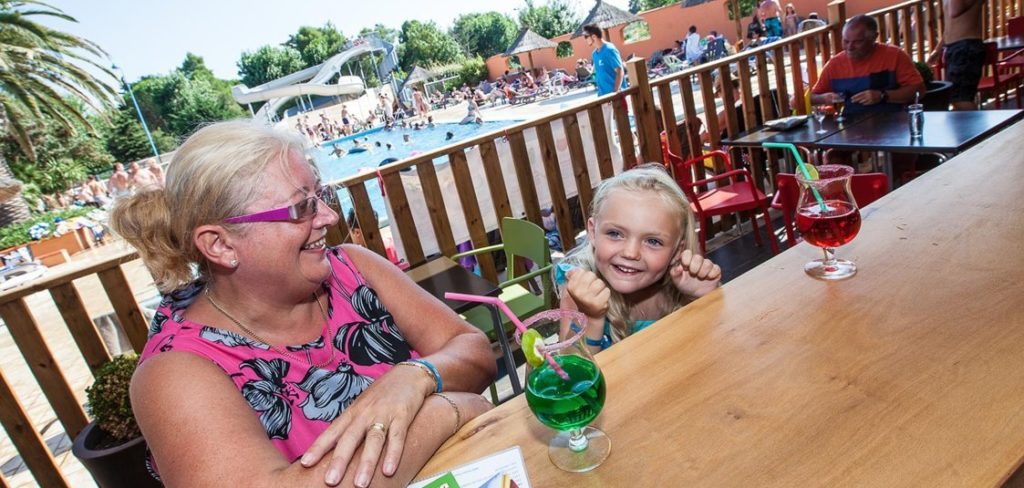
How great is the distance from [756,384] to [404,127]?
31893 mm

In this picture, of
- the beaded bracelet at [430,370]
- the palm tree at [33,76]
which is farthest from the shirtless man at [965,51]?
the palm tree at [33,76]

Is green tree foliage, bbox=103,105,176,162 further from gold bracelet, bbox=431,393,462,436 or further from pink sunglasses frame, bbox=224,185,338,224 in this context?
gold bracelet, bbox=431,393,462,436

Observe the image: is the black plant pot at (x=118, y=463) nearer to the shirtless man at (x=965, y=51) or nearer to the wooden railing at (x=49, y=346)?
the wooden railing at (x=49, y=346)

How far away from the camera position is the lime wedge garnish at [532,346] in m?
0.79

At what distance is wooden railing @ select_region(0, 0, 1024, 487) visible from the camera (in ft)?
8.62

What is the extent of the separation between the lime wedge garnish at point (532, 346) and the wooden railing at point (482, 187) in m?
2.61

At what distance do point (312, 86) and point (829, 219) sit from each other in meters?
34.2

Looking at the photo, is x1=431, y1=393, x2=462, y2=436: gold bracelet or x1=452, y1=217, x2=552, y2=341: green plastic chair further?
x1=452, y1=217, x2=552, y2=341: green plastic chair

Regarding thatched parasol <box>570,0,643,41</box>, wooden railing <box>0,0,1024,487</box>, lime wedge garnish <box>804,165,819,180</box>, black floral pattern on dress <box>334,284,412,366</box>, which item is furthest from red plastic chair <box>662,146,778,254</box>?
thatched parasol <box>570,0,643,41</box>

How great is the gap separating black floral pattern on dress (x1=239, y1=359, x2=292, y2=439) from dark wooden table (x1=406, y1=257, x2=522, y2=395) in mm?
931

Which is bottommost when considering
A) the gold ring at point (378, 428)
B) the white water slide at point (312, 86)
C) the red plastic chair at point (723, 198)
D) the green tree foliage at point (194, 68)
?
the red plastic chair at point (723, 198)

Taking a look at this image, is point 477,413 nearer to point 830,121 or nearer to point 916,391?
point 916,391

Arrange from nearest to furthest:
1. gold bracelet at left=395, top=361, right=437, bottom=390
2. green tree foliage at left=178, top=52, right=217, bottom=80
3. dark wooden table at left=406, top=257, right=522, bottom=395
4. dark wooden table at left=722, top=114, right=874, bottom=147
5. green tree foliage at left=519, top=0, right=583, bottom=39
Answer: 1. gold bracelet at left=395, top=361, right=437, bottom=390
2. dark wooden table at left=406, top=257, right=522, bottom=395
3. dark wooden table at left=722, top=114, right=874, bottom=147
4. green tree foliage at left=519, top=0, right=583, bottom=39
5. green tree foliage at left=178, top=52, right=217, bottom=80

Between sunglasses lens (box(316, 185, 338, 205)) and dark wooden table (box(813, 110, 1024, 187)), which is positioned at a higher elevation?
sunglasses lens (box(316, 185, 338, 205))
